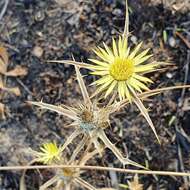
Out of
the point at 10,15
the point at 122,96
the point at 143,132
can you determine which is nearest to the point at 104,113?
the point at 122,96

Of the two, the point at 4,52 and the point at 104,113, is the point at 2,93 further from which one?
the point at 104,113

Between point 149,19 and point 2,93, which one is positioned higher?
point 149,19

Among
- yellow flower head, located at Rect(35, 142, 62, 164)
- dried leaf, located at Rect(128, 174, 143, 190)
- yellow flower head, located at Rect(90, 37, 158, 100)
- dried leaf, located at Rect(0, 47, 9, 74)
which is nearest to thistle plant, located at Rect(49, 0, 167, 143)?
yellow flower head, located at Rect(90, 37, 158, 100)

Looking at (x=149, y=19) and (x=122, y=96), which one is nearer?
(x=122, y=96)

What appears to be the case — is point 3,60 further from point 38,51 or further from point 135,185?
point 135,185

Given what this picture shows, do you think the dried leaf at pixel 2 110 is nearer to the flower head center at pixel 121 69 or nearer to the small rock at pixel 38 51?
the small rock at pixel 38 51

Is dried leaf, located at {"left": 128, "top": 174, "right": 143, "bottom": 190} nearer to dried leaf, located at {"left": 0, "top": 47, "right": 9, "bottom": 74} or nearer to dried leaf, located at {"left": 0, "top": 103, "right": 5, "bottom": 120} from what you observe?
dried leaf, located at {"left": 0, "top": 103, "right": 5, "bottom": 120}

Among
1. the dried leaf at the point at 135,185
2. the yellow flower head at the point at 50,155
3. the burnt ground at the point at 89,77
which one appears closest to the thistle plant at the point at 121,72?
the yellow flower head at the point at 50,155
